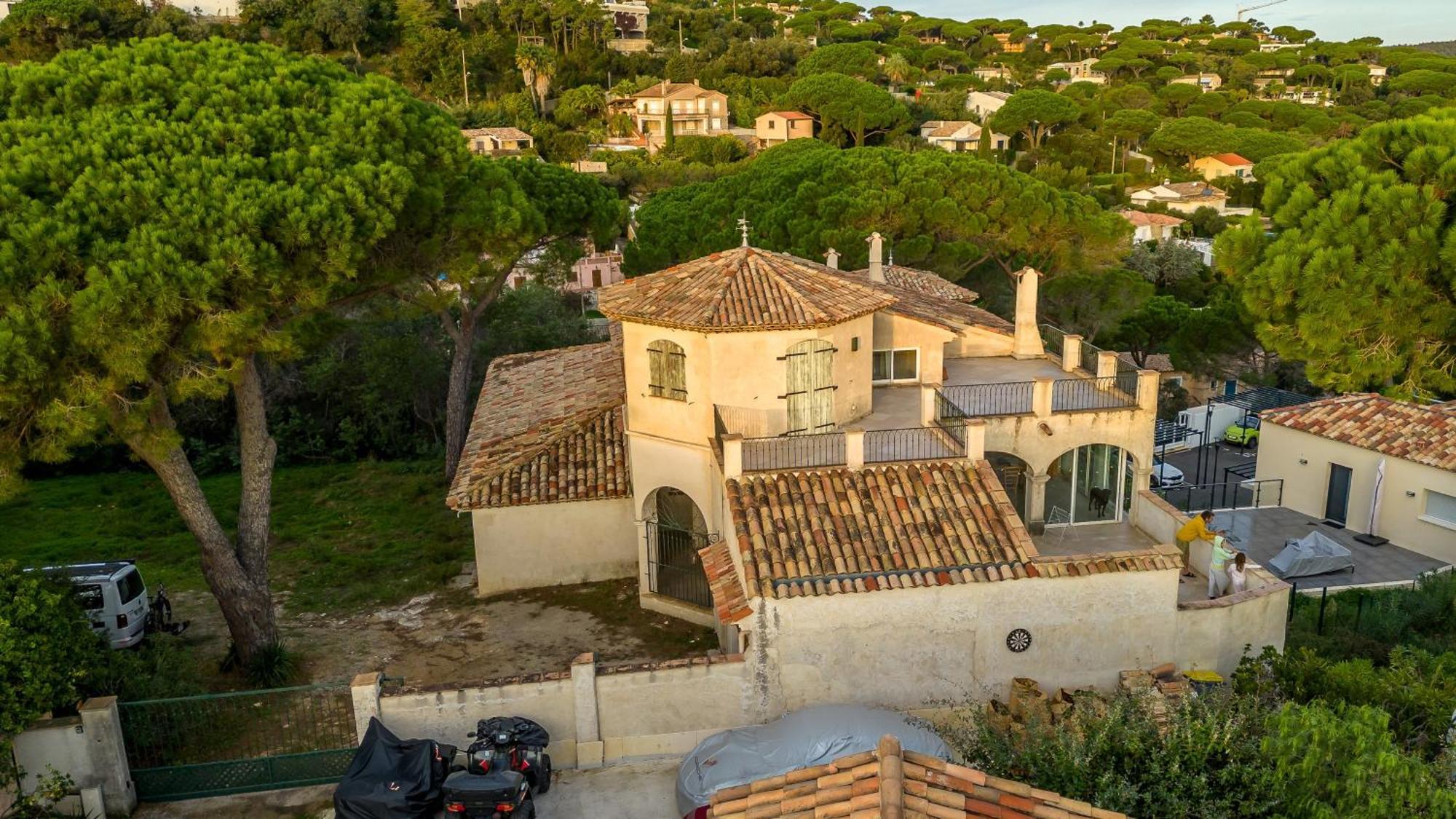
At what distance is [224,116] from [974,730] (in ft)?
47.4

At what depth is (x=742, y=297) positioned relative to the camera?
694 inches

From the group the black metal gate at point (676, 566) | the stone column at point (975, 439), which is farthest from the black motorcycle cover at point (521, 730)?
the stone column at point (975, 439)

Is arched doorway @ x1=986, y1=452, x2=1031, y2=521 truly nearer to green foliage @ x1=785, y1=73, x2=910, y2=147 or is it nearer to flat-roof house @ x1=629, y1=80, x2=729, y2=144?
green foliage @ x1=785, y1=73, x2=910, y2=147

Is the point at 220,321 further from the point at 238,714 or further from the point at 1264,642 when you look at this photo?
the point at 1264,642

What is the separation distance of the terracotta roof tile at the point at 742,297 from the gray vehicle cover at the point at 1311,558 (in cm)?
929

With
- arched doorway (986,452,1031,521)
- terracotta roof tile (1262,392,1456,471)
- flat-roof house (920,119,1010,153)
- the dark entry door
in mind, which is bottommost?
the dark entry door

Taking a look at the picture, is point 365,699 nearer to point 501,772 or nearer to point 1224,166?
point 501,772

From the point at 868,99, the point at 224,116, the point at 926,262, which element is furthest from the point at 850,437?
the point at 868,99

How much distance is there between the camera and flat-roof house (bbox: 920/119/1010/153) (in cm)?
9175

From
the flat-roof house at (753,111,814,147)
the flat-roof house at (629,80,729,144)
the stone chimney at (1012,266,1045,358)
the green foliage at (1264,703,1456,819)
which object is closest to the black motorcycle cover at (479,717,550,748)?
the green foliage at (1264,703,1456,819)

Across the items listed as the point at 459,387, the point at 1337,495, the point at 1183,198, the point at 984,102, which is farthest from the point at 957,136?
the point at 1337,495

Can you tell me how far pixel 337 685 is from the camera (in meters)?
14.2

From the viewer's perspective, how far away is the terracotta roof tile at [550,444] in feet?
66.6

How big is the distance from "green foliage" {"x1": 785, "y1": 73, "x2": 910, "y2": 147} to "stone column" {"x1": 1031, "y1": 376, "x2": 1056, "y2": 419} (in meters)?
72.1
